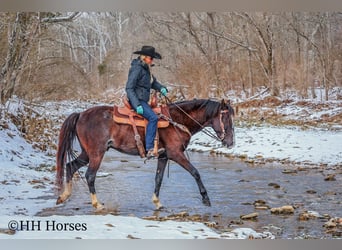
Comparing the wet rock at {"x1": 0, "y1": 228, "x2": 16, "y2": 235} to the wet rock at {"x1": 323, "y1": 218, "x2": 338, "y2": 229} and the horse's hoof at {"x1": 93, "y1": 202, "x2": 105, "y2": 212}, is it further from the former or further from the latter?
the wet rock at {"x1": 323, "y1": 218, "x2": 338, "y2": 229}

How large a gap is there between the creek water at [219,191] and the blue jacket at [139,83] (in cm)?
47

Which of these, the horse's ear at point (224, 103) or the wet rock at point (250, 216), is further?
the horse's ear at point (224, 103)

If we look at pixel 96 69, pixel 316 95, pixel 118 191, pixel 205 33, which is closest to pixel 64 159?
pixel 118 191

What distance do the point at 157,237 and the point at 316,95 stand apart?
68.4 inches

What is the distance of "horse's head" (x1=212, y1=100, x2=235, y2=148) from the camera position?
4.21 metres

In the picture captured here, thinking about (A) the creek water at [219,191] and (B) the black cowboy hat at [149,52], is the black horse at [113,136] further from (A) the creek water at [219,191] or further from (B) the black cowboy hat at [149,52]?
(B) the black cowboy hat at [149,52]

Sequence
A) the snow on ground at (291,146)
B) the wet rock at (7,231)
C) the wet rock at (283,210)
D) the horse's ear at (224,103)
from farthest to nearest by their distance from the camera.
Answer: the snow on ground at (291,146), the horse's ear at (224,103), the wet rock at (283,210), the wet rock at (7,231)

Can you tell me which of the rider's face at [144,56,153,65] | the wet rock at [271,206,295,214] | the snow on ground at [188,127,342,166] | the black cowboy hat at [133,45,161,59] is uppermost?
the black cowboy hat at [133,45,161,59]

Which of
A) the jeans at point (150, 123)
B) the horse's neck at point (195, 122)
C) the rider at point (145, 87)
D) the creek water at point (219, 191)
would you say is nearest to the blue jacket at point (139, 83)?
the rider at point (145, 87)

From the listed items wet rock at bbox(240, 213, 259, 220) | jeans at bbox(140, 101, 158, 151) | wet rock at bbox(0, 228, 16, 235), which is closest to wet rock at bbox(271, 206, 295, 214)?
wet rock at bbox(240, 213, 259, 220)

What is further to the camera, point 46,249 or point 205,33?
point 205,33

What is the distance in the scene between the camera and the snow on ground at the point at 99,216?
4.05 metres

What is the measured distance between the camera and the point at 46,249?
161 inches

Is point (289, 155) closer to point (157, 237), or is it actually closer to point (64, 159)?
point (157, 237)
